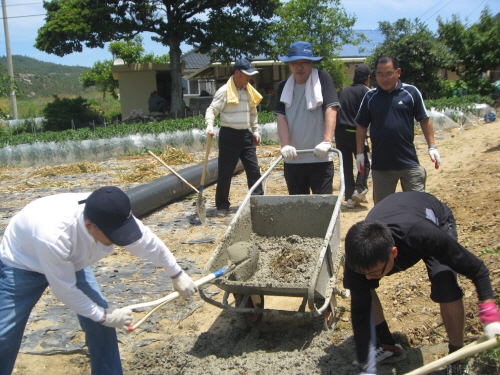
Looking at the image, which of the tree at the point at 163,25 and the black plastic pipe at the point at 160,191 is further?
the tree at the point at 163,25

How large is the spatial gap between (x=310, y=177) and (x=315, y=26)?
1551 cm

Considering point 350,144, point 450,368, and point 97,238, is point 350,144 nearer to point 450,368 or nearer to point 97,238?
point 450,368

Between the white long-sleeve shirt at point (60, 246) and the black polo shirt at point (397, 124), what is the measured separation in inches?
96.8

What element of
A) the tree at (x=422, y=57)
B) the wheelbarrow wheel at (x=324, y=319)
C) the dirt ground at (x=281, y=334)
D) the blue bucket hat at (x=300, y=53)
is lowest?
the dirt ground at (x=281, y=334)

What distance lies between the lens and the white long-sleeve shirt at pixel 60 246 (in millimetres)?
2299

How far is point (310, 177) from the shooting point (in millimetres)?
4598

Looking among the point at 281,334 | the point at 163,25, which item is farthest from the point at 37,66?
the point at 281,334

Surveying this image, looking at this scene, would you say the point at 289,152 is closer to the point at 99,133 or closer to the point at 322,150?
the point at 322,150

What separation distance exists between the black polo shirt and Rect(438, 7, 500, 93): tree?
16842 millimetres

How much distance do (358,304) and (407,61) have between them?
19158mm

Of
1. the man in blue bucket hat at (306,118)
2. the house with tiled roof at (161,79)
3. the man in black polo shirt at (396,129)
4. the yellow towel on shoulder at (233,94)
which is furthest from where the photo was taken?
the house with tiled roof at (161,79)

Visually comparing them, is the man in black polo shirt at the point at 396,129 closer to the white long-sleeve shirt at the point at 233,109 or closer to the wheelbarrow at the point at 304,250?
the wheelbarrow at the point at 304,250

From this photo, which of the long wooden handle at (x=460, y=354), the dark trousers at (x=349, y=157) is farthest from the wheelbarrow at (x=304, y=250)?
the dark trousers at (x=349, y=157)

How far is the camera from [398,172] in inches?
166
